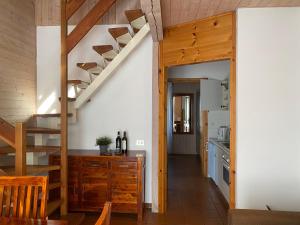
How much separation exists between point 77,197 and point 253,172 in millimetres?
2367

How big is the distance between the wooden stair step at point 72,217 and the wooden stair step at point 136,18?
2716mm

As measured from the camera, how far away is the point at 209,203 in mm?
4305

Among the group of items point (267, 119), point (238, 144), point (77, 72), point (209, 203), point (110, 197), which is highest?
point (77, 72)

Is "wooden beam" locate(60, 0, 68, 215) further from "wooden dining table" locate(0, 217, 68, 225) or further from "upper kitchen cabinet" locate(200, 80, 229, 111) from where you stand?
"upper kitchen cabinet" locate(200, 80, 229, 111)

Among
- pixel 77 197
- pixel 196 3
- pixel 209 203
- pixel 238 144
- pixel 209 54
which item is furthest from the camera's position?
pixel 209 203

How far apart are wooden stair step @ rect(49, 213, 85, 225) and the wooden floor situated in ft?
0.29

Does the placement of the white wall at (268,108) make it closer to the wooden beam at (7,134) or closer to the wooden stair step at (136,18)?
the wooden stair step at (136,18)

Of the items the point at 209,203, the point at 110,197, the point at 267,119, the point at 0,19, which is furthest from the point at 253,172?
the point at 0,19

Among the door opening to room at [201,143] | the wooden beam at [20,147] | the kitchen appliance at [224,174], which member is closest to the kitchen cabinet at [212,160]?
the door opening to room at [201,143]

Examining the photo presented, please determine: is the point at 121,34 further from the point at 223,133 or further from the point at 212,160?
the point at 212,160

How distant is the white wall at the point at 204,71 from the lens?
5.92m

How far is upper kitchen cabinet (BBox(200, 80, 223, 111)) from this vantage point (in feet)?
20.4

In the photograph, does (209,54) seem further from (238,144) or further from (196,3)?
(238,144)

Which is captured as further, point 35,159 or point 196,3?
point 35,159
